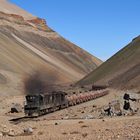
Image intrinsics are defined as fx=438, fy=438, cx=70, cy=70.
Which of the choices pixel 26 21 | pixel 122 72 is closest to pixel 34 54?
pixel 26 21

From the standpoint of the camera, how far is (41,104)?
4350 cm

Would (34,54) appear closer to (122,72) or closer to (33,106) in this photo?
(122,72)

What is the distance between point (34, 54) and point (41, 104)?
104 metres

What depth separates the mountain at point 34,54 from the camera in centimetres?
11679

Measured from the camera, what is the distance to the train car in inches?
1688

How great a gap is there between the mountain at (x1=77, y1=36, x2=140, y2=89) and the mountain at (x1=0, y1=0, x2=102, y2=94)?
16071mm

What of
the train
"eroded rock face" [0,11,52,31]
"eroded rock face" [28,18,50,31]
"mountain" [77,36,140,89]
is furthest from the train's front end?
"eroded rock face" [28,18,50,31]

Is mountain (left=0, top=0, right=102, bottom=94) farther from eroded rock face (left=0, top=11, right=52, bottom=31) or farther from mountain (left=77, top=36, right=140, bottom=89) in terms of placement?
mountain (left=77, top=36, right=140, bottom=89)

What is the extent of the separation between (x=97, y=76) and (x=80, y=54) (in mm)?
70056

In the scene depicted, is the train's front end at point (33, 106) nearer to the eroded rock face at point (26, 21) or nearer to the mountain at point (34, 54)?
the mountain at point (34, 54)

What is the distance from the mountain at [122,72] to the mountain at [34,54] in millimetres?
16071

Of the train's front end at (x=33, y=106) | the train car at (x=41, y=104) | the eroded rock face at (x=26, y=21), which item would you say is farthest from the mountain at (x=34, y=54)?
the train's front end at (x=33, y=106)

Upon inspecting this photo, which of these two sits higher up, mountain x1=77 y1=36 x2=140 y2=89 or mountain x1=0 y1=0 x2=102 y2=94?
mountain x1=0 y1=0 x2=102 y2=94

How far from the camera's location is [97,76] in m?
117
